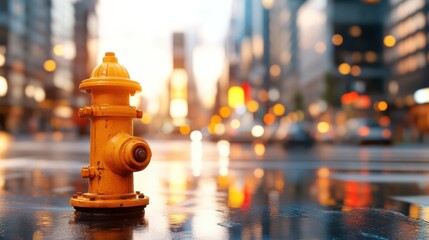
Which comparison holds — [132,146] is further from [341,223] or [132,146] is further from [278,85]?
[278,85]

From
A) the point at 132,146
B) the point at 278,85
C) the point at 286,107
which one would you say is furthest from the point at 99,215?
the point at 278,85

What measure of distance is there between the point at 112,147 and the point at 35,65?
3520 inches

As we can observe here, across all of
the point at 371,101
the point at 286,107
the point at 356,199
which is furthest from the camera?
the point at 286,107

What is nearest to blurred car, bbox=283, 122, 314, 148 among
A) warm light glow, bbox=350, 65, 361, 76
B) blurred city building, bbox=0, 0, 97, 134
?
blurred city building, bbox=0, 0, 97, 134

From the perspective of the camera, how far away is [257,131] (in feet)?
131

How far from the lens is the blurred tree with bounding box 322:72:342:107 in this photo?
67250 millimetres

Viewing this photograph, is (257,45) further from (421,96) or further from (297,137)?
(297,137)

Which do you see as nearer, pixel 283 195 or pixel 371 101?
pixel 283 195

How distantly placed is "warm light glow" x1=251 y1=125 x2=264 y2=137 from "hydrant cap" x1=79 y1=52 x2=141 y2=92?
3477 cm


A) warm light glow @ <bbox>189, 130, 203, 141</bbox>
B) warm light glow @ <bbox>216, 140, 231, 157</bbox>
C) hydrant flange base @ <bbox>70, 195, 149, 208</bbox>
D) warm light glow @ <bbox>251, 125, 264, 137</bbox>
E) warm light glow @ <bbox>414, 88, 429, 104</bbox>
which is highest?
warm light glow @ <bbox>414, 88, 429, 104</bbox>

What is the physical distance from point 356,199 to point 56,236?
3.61 metres

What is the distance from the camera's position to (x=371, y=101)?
76125 mm

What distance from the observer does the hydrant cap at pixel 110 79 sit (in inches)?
183

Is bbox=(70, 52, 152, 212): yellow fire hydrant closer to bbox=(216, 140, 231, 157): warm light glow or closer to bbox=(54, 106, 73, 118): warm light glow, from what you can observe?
bbox=(216, 140, 231, 157): warm light glow
